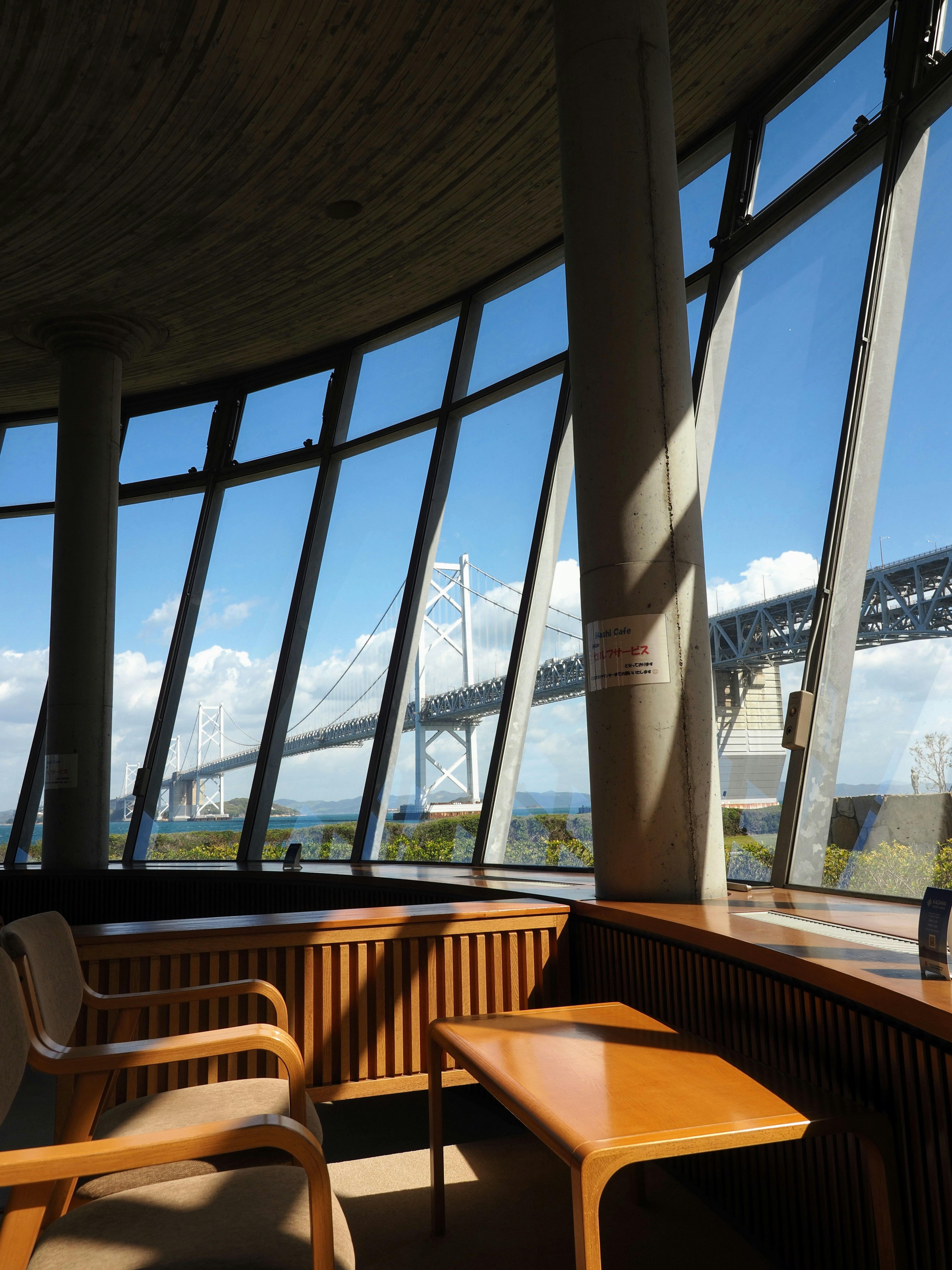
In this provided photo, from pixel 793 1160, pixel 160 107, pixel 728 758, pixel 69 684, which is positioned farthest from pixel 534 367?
pixel 793 1160

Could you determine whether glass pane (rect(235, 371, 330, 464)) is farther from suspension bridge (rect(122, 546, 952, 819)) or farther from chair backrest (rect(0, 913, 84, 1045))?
chair backrest (rect(0, 913, 84, 1045))

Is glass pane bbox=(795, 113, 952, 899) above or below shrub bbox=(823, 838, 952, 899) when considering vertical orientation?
above

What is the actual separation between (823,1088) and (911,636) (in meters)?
1.62

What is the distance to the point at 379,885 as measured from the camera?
4.31m

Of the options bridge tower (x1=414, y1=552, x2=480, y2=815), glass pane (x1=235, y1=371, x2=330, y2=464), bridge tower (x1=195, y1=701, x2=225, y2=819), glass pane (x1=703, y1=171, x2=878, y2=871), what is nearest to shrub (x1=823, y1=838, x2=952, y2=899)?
glass pane (x1=703, y1=171, x2=878, y2=871)

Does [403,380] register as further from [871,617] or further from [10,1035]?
[10,1035]

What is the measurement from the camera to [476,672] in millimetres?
5191

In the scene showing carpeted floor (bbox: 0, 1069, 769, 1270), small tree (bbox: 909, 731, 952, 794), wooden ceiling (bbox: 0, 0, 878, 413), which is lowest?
carpeted floor (bbox: 0, 1069, 769, 1270)

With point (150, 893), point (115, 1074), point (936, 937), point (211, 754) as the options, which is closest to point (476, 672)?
point (211, 754)

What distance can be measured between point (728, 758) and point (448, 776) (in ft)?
6.93

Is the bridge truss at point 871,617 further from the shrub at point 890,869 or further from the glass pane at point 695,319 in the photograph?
the glass pane at point 695,319

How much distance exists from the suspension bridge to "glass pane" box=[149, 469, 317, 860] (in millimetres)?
23

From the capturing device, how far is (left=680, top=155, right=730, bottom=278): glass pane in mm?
4230

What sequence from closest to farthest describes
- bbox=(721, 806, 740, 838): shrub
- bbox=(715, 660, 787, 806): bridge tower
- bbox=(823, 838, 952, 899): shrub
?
bbox=(823, 838, 952, 899): shrub
bbox=(715, 660, 787, 806): bridge tower
bbox=(721, 806, 740, 838): shrub
